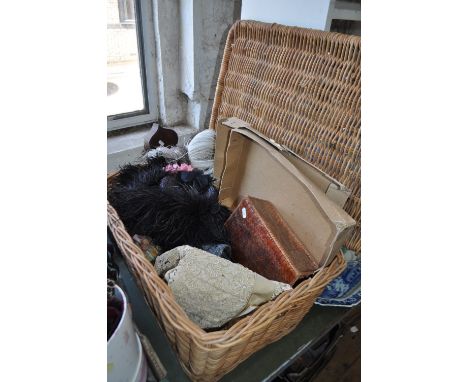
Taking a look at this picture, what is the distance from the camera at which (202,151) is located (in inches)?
30.5

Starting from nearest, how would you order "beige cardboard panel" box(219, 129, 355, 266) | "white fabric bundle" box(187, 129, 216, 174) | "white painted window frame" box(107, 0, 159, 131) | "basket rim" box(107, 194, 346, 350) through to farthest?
1. "basket rim" box(107, 194, 346, 350)
2. "beige cardboard panel" box(219, 129, 355, 266)
3. "white fabric bundle" box(187, 129, 216, 174)
4. "white painted window frame" box(107, 0, 159, 131)

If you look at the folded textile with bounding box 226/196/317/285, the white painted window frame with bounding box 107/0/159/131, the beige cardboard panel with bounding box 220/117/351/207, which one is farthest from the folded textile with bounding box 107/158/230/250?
the white painted window frame with bounding box 107/0/159/131

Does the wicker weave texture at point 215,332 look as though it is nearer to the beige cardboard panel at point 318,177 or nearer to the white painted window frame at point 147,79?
the beige cardboard panel at point 318,177

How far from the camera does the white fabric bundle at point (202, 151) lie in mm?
769

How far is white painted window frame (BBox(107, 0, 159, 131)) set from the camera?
901 millimetres

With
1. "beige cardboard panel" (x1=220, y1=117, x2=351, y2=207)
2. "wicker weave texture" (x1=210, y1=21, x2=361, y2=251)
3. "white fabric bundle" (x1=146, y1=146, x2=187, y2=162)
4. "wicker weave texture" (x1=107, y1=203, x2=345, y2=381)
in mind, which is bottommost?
"wicker weave texture" (x1=107, y1=203, x2=345, y2=381)

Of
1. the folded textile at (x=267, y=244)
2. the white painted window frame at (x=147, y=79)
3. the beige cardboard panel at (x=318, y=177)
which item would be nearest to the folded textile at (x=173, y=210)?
the folded textile at (x=267, y=244)

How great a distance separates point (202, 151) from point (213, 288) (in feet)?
1.42

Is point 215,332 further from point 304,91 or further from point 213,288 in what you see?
point 304,91

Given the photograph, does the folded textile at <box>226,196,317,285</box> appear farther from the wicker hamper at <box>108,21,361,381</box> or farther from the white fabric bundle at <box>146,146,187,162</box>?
the white fabric bundle at <box>146,146,187,162</box>

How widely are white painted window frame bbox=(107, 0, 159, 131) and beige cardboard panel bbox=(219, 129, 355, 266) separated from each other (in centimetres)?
54

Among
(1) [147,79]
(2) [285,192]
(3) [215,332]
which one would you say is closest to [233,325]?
(3) [215,332]
